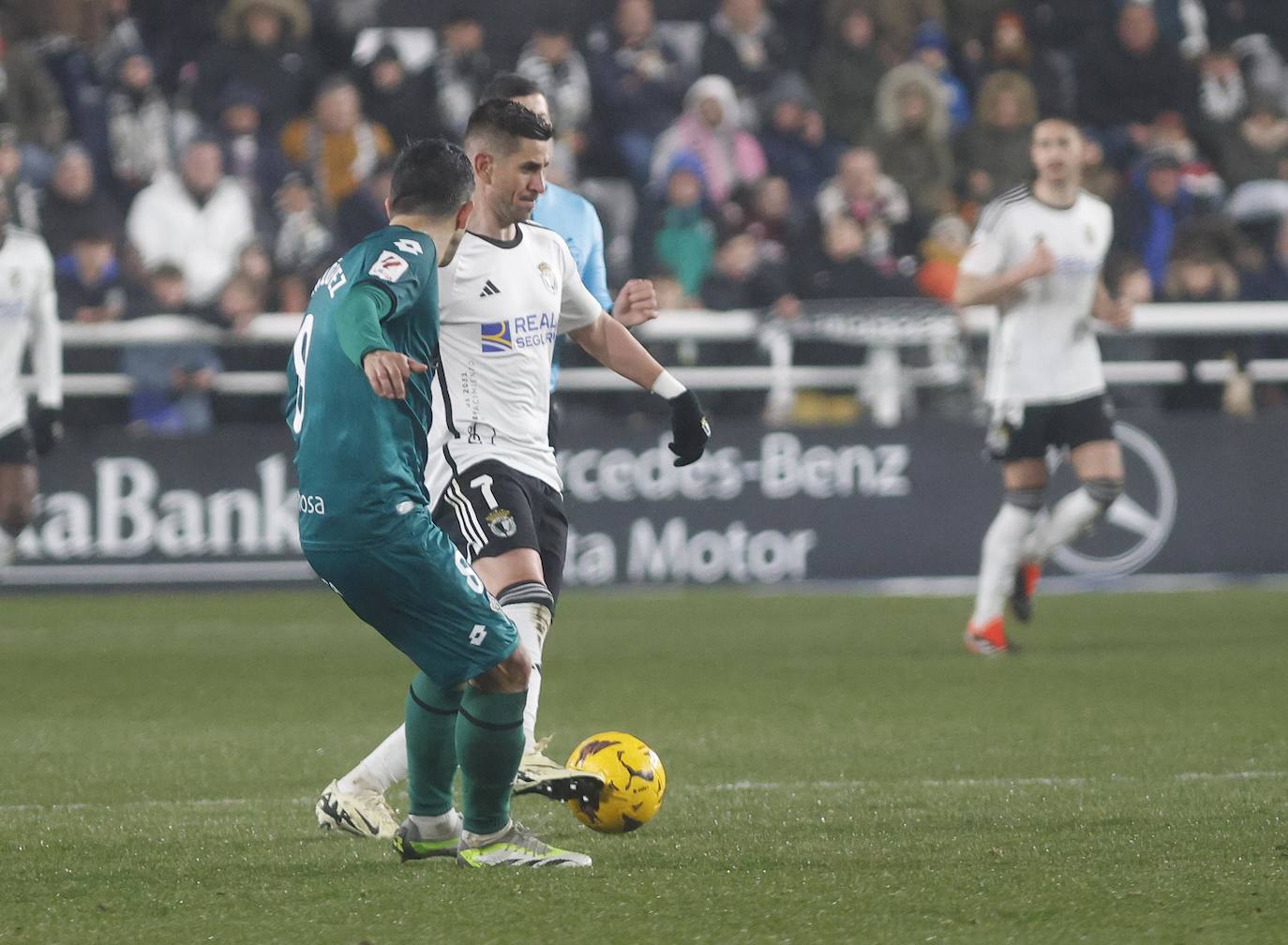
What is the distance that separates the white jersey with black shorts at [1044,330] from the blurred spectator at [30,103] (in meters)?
8.01

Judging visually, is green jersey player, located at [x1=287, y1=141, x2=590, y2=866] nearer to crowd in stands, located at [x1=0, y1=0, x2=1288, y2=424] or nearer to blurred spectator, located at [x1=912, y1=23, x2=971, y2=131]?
crowd in stands, located at [x1=0, y1=0, x2=1288, y2=424]

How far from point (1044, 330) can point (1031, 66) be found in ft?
25.6

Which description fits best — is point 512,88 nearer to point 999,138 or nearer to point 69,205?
point 69,205

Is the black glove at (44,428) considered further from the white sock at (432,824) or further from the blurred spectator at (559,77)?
the white sock at (432,824)

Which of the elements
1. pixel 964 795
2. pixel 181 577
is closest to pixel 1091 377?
pixel 964 795

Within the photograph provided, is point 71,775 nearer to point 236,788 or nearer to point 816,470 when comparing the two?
point 236,788

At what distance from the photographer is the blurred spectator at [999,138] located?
16.4 meters

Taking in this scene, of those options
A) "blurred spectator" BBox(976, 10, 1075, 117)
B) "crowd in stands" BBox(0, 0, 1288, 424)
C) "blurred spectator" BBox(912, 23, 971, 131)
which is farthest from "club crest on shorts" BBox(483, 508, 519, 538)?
"blurred spectator" BBox(976, 10, 1075, 117)

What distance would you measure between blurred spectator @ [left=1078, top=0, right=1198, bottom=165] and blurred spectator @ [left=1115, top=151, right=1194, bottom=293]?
1205mm

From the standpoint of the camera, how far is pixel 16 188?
14094mm

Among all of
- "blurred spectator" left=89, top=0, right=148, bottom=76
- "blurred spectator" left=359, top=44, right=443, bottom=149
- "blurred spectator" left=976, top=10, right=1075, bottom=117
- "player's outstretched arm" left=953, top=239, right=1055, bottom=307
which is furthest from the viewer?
"blurred spectator" left=976, top=10, right=1075, bottom=117

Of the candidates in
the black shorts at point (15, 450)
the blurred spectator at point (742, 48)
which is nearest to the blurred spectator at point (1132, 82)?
the blurred spectator at point (742, 48)

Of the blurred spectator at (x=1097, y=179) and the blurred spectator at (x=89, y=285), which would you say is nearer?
the blurred spectator at (x=89, y=285)

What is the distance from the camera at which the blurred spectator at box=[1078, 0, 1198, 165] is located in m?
17.4
